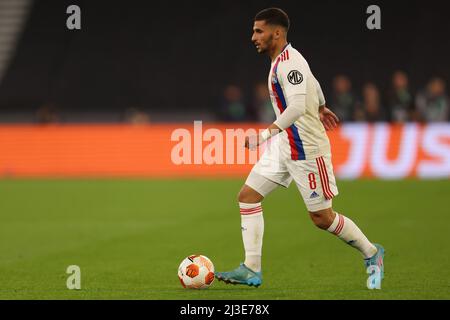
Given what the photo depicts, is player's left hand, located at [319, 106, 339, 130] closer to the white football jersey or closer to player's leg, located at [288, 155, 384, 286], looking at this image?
the white football jersey

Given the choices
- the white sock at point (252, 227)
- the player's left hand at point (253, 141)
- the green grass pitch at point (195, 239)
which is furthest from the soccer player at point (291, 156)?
the green grass pitch at point (195, 239)

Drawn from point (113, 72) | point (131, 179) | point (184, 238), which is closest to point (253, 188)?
point (184, 238)

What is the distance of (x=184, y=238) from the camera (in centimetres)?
1245

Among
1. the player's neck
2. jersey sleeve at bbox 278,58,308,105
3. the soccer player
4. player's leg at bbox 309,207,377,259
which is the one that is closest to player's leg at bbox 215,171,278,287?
the soccer player

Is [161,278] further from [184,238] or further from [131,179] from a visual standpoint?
[131,179]

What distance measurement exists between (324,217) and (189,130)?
44.3 ft

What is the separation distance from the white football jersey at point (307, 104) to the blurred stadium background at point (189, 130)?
1183mm

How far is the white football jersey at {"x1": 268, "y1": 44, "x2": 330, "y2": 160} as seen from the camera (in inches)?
319

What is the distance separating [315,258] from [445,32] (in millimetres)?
14818

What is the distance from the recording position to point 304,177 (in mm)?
8281

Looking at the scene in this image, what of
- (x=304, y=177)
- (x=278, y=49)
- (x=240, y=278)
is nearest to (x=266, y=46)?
(x=278, y=49)

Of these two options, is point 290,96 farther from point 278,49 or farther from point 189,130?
point 189,130

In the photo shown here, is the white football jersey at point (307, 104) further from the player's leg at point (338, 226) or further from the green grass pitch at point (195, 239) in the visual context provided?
the green grass pitch at point (195, 239)

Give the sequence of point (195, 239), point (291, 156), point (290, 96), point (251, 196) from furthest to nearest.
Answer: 1. point (195, 239)
2. point (251, 196)
3. point (291, 156)
4. point (290, 96)
